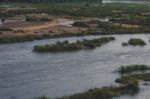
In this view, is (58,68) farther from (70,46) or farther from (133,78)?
(70,46)

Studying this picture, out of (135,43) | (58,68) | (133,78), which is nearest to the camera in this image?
(133,78)

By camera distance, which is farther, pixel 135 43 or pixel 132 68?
pixel 135 43

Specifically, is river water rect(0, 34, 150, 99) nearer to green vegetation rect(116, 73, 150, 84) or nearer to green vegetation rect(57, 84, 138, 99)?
green vegetation rect(116, 73, 150, 84)

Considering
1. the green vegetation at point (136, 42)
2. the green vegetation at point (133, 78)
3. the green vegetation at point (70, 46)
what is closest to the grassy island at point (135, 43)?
the green vegetation at point (136, 42)

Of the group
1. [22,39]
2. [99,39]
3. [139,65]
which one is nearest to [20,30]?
[22,39]

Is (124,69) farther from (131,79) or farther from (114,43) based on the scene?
(114,43)

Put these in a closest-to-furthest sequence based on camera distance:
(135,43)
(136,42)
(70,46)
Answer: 1. (70,46)
2. (135,43)
3. (136,42)

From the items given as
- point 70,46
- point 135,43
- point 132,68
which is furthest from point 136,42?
point 132,68

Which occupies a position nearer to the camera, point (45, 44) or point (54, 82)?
point (54, 82)
